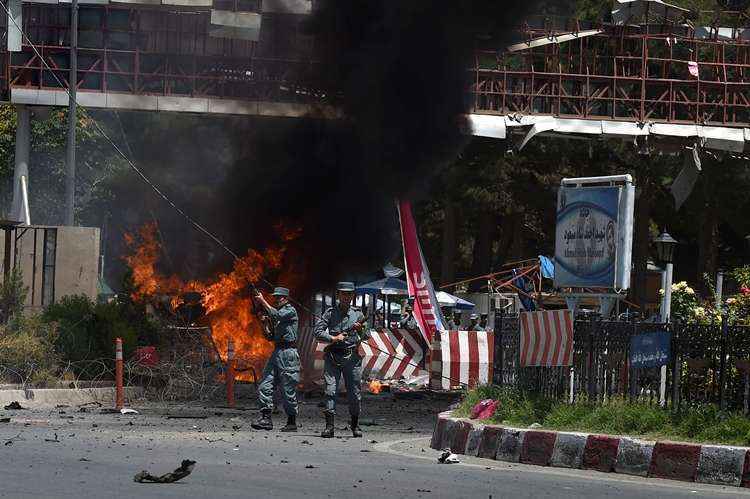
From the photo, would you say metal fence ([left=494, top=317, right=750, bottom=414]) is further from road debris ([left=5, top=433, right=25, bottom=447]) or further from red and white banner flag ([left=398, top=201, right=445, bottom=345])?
red and white banner flag ([left=398, top=201, right=445, bottom=345])

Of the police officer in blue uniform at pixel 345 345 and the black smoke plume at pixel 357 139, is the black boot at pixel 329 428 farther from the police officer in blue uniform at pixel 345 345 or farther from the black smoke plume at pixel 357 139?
the black smoke plume at pixel 357 139

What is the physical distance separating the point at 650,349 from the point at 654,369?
14.6 inches

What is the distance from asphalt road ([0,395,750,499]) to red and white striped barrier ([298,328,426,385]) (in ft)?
21.9

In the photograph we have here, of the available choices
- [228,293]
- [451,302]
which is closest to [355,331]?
[228,293]

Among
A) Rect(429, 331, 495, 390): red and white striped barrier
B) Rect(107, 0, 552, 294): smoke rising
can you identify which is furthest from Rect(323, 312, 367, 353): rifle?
Rect(107, 0, 552, 294): smoke rising

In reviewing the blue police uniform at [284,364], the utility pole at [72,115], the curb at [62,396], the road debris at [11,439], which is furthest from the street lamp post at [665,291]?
the utility pole at [72,115]

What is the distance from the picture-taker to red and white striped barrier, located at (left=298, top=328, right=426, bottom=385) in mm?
22906

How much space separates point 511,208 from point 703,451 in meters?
28.5

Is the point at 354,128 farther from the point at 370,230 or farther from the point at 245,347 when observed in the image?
the point at 245,347

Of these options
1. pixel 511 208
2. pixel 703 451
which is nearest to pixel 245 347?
pixel 703 451

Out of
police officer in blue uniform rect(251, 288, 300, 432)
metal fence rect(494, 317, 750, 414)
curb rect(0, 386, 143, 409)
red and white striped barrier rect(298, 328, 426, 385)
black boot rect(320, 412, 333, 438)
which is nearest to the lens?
metal fence rect(494, 317, 750, 414)

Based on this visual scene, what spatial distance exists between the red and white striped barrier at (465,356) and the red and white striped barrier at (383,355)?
137cm

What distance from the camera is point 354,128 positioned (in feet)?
79.7

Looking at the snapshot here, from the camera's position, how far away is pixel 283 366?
1606cm
